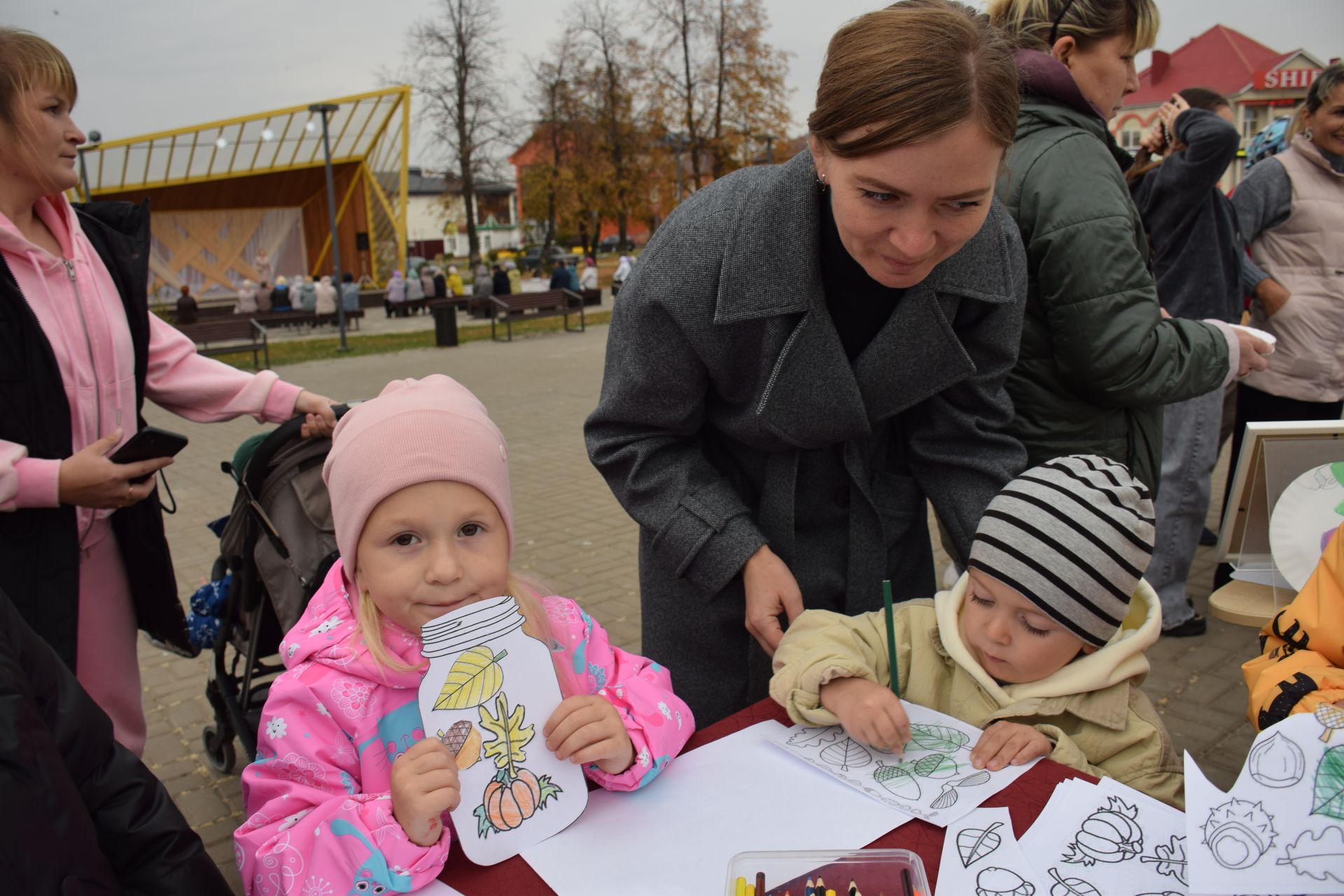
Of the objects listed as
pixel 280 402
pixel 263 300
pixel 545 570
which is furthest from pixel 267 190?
pixel 280 402

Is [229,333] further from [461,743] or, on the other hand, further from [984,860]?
[984,860]

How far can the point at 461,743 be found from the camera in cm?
125

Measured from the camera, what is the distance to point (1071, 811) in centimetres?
133

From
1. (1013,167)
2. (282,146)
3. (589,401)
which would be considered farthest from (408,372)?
(282,146)

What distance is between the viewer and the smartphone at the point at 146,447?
2.15 m

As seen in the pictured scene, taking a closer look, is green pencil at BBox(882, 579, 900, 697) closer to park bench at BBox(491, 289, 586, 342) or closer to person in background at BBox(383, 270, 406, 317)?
park bench at BBox(491, 289, 586, 342)

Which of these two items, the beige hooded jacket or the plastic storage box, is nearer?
the plastic storage box

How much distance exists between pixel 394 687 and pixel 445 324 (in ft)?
53.6

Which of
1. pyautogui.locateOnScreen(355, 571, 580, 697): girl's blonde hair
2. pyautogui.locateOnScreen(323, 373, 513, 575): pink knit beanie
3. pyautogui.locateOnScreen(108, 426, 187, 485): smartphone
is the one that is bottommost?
pyautogui.locateOnScreen(355, 571, 580, 697): girl's blonde hair

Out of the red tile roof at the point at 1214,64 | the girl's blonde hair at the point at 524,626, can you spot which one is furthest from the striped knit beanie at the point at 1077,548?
the red tile roof at the point at 1214,64

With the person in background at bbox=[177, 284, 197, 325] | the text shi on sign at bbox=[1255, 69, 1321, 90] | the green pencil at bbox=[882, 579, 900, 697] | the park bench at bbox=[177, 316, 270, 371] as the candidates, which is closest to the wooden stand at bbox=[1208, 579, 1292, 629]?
the green pencil at bbox=[882, 579, 900, 697]

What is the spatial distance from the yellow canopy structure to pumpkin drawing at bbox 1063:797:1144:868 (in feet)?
101

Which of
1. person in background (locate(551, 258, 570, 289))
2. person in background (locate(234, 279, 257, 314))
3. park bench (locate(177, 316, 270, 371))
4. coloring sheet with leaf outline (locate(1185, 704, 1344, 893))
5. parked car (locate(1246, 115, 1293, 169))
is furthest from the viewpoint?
person in background (locate(234, 279, 257, 314))

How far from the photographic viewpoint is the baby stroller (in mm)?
2705
